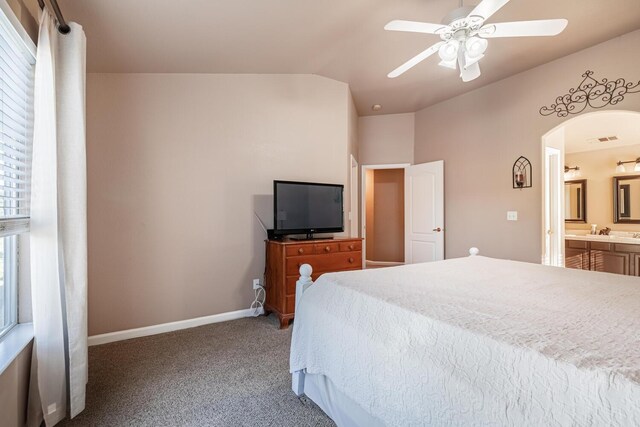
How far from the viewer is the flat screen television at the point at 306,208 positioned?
10.0ft

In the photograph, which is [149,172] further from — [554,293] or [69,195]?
[554,293]

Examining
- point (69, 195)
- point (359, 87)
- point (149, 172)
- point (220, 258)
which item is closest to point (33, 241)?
point (69, 195)

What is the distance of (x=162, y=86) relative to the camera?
2.95 metres

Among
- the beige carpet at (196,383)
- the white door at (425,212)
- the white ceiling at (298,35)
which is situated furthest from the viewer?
the white door at (425,212)

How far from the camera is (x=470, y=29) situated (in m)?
1.79

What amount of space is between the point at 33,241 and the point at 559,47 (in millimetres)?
4302

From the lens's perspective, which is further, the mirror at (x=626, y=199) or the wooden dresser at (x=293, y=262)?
the mirror at (x=626, y=199)

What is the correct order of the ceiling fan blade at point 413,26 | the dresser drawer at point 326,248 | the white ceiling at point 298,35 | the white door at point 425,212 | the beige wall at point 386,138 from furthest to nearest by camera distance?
the beige wall at point 386,138, the white door at point 425,212, the dresser drawer at point 326,248, the white ceiling at point 298,35, the ceiling fan blade at point 413,26

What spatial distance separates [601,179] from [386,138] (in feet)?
10.4

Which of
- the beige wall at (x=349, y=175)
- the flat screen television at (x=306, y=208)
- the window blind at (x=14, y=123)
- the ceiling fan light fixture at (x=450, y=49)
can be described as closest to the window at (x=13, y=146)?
the window blind at (x=14, y=123)

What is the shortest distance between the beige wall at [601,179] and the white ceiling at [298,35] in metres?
2.34

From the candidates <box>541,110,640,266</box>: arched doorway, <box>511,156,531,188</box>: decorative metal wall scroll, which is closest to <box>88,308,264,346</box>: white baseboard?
<box>511,156,531,188</box>: decorative metal wall scroll

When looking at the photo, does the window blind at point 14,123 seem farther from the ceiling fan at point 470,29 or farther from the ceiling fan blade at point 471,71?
the ceiling fan blade at point 471,71

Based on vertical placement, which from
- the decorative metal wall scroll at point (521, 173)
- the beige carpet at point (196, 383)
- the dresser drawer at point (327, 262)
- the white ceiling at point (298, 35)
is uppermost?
the white ceiling at point (298, 35)
